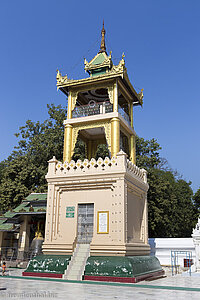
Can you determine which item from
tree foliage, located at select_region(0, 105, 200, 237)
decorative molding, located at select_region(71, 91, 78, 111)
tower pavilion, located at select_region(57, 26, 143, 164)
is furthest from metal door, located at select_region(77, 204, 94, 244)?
tree foliage, located at select_region(0, 105, 200, 237)

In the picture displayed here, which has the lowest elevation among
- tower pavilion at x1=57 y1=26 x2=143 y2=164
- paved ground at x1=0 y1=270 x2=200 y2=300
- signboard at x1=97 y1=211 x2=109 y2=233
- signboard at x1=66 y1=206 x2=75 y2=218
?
paved ground at x1=0 y1=270 x2=200 y2=300

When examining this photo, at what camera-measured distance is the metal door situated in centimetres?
1500

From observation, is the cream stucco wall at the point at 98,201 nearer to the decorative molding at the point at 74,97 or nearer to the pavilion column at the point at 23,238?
the decorative molding at the point at 74,97

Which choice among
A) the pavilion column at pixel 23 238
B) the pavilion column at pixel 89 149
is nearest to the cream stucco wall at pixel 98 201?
the pavilion column at pixel 89 149

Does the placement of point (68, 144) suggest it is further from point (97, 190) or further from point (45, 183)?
point (45, 183)

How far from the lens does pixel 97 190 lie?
15242 millimetres

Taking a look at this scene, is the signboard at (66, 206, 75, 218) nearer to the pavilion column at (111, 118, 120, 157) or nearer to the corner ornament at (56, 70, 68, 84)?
the pavilion column at (111, 118, 120, 157)

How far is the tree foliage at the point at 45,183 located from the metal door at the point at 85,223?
1436 cm

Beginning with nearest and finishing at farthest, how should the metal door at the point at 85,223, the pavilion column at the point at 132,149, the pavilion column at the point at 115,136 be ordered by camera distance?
the metal door at the point at 85,223 < the pavilion column at the point at 115,136 < the pavilion column at the point at 132,149

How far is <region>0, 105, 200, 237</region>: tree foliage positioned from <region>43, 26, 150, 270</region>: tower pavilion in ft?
38.7

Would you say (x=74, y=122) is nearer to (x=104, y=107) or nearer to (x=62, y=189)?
(x=104, y=107)

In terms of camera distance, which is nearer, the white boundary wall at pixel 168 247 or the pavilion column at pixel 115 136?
the pavilion column at pixel 115 136

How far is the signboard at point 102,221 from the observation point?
1434 centimetres

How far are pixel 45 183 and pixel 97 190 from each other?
16.7 m
